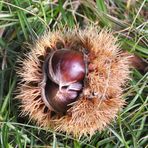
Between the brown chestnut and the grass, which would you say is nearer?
the brown chestnut

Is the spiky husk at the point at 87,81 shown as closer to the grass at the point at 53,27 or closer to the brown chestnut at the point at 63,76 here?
the brown chestnut at the point at 63,76

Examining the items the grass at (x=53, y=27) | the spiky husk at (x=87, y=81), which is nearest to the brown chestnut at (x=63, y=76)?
the spiky husk at (x=87, y=81)

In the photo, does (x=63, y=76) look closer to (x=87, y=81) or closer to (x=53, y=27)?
(x=87, y=81)

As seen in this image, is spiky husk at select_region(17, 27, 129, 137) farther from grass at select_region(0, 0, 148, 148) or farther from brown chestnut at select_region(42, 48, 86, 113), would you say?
grass at select_region(0, 0, 148, 148)

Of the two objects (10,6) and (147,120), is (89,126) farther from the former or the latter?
(10,6)

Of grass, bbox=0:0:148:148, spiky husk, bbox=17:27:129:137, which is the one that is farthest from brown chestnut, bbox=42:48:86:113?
grass, bbox=0:0:148:148

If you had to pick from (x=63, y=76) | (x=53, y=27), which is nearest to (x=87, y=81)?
(x=63, y=76)
